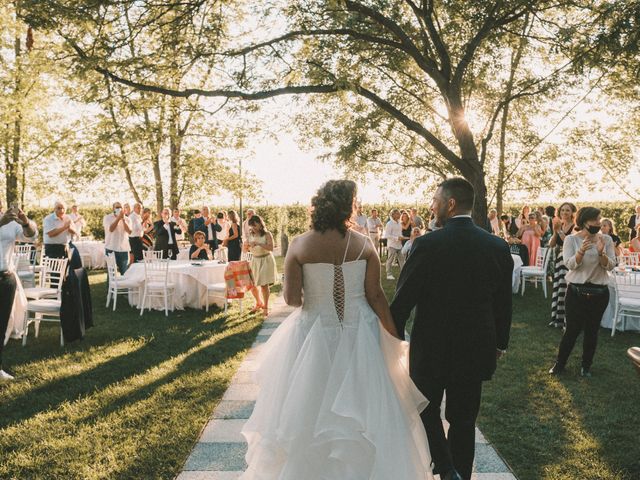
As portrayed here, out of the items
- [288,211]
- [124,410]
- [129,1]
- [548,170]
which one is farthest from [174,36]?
[288,211]

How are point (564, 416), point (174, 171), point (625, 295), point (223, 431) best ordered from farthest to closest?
point (174, 171), point (625, 295), point (564, 416), point (223, 431)

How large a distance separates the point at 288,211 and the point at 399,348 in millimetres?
25203

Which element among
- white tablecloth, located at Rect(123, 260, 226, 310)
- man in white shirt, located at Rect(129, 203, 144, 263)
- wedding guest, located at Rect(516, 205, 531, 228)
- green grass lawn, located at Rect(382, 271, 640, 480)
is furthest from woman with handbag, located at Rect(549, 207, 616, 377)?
man in white shirt, located at Rect(129, 203, 144, 263)

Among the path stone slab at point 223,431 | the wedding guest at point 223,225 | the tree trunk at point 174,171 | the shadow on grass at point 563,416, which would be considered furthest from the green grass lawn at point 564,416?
the tree trunk at point 174,171

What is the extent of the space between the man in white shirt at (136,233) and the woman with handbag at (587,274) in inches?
445

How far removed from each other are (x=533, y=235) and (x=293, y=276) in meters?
11.8

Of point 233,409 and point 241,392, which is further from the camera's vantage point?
point 241,392

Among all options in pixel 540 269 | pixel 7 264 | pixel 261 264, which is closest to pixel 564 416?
pixel 7 264

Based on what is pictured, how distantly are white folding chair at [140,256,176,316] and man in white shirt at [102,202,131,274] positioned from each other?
2.22 m

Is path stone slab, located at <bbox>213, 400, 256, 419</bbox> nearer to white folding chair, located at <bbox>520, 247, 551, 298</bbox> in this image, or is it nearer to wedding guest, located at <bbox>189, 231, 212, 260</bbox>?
wedding guest, located at <bbox>189, 231, 212, 260</bbox>

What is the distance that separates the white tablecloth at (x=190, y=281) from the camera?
33.8 ft

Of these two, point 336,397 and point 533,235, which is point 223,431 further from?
point 533,235

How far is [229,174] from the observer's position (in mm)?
22922

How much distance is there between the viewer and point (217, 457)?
387 cm
